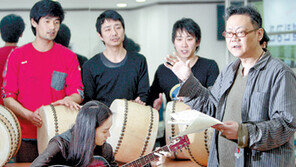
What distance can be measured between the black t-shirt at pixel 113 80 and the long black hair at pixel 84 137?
2.34 ft

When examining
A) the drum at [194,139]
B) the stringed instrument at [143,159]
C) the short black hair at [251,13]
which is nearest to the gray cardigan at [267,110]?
the short black hair at [251,13]

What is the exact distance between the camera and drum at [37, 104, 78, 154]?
2.51 metres

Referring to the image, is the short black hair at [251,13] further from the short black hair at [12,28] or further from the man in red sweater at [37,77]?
the short black hair at [12,28]

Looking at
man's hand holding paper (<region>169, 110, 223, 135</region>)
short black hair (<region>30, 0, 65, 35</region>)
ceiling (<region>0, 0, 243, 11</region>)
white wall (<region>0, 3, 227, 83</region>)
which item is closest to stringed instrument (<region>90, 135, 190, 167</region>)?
man's hand holding paper (<region>169, 110, 223, 135</region>)

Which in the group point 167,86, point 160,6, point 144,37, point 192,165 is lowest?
point 192,165

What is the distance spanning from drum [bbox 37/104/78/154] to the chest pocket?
8.8 inches

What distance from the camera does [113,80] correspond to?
278 cm

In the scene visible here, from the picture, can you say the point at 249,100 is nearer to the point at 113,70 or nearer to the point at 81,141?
the point at 81,141

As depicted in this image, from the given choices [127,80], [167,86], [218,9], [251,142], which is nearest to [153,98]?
[167,86]

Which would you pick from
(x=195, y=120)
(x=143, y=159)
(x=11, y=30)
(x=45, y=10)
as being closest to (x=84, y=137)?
(x=143, y=159)

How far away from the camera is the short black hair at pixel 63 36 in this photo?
9.75ft

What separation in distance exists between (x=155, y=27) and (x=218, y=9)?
0.67 meters

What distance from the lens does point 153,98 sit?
3.06 m

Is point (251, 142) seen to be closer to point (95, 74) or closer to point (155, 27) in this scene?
point (95, 74)
